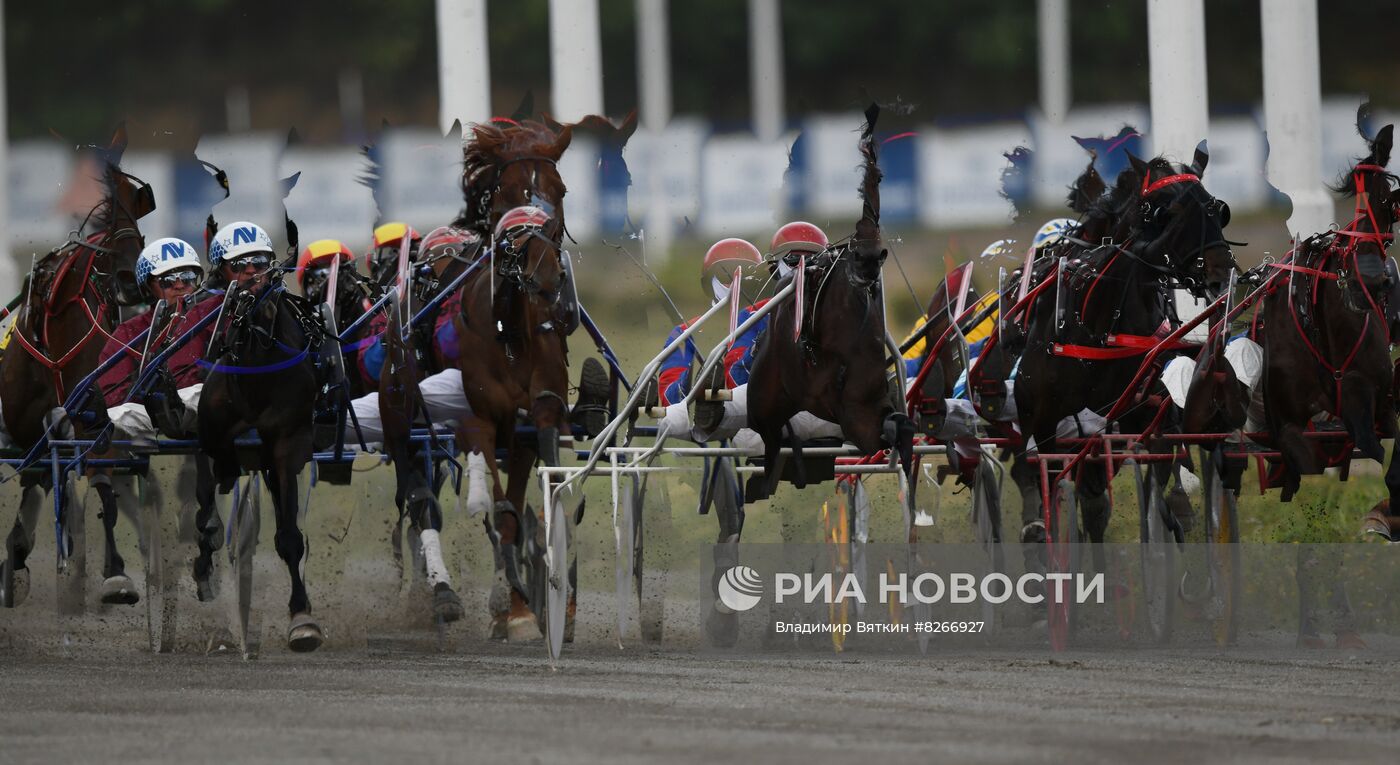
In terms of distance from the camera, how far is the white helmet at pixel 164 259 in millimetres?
14070

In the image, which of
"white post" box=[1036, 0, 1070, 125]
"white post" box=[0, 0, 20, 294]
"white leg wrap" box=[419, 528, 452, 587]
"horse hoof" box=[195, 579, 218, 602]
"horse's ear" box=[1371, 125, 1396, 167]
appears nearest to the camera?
"horse's ear" box=[1371, 125, 1396, 167]

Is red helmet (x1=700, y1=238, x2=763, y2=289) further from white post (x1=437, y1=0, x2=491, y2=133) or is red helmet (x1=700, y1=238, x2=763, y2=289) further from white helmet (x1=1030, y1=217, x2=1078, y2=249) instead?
white post (x1=437, y1=0, x2=491, y2=133)

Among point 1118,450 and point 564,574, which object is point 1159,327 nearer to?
point 1118,450

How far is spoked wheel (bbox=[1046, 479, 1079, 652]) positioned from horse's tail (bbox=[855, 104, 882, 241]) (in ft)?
5.90

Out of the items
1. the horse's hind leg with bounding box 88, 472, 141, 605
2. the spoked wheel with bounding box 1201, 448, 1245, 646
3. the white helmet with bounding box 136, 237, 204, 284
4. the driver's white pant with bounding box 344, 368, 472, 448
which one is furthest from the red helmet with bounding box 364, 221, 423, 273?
the spoked wheel with bounding box 1201, 448, 1245, 646

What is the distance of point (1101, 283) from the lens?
12.9 meters

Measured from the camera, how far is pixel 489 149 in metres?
13.5

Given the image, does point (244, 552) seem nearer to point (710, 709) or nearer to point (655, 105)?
point (710, 709)

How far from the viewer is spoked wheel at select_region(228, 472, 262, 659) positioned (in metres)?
12.5

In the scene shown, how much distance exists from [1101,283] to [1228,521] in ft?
4.66

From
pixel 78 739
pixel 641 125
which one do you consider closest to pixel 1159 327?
pixel 78 739

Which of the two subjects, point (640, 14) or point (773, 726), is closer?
point (773, 726)

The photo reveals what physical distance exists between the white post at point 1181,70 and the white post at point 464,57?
5.38m

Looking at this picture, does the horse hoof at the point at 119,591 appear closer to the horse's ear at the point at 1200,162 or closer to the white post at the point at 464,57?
the horse's ear at the point at 1200,162
